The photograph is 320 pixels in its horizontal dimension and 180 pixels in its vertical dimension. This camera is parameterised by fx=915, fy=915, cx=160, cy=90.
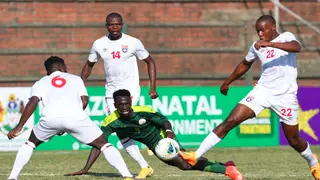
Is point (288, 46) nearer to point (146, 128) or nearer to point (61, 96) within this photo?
point (146, 128)

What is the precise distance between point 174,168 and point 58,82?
15.5 feet

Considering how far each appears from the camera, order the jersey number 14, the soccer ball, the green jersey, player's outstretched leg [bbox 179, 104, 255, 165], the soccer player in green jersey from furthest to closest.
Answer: the jersey number 14
the green jersey
player's outstretched leg [bbox 179, 104, 255, 165]
the soccer player in green jersey
the soccer ball

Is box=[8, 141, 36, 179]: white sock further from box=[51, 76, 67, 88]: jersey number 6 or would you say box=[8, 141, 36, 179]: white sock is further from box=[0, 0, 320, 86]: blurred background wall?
box=[0, 0, 320, 86]: blurred background wall

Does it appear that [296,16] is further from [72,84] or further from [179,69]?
[72,84]

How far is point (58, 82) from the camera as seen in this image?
37.5ft

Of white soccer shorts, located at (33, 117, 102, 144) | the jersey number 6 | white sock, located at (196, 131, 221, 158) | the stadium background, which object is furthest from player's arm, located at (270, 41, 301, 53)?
the stadium background

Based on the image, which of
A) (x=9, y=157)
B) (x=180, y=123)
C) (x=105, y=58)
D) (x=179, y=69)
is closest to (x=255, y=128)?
(x=180, y=123)

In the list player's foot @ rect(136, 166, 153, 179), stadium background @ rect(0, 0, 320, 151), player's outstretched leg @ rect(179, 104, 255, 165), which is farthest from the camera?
stadium background @ rect(0, 0, 320, 151)

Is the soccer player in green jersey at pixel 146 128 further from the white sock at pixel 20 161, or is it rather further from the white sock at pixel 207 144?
the white sock at pixel 20 161

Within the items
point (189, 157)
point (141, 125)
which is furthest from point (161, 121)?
point (189, 157)

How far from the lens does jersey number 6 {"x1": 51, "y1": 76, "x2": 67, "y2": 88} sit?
11.4m

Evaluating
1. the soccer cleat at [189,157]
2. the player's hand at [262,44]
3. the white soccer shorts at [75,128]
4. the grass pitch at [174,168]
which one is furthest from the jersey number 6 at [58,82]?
the player's hand at [262,44]

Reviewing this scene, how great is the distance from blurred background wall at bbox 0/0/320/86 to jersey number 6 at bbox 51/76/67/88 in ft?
42.3

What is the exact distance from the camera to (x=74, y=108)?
1131 cm
